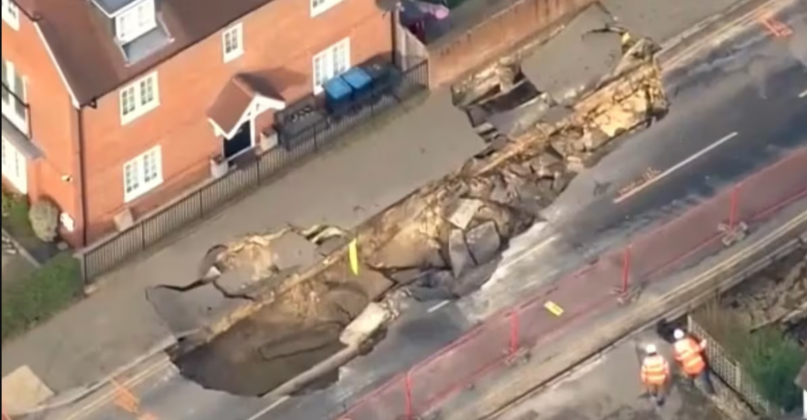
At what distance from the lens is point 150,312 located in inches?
3312

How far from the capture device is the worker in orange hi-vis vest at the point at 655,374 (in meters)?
80.8

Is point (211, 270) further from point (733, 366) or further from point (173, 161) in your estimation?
point (733, 366)

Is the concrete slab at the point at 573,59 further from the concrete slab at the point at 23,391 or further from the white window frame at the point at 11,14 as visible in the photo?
the concrete slab at the point at 23,391

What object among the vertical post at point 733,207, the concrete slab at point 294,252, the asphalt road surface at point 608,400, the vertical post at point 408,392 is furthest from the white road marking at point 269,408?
the vertical post at point 733,207

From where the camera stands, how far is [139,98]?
3312 inches

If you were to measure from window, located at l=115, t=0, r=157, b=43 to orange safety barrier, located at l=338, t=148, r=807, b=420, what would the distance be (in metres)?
11.2

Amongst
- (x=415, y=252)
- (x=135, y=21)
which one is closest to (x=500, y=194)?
(x=415, y=252)

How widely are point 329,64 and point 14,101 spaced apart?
9092mm

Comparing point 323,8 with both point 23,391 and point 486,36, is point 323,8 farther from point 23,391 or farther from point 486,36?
point 23,391

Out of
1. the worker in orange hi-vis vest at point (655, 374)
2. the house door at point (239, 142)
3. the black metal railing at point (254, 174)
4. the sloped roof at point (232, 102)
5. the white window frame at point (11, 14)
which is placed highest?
the white window frame at point (11, 14)

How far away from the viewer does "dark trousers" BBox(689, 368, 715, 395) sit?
81562mm

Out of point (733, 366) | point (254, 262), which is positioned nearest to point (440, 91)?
point (254, 262)

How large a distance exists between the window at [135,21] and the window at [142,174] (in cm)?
344

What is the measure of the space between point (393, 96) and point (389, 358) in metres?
9.25
